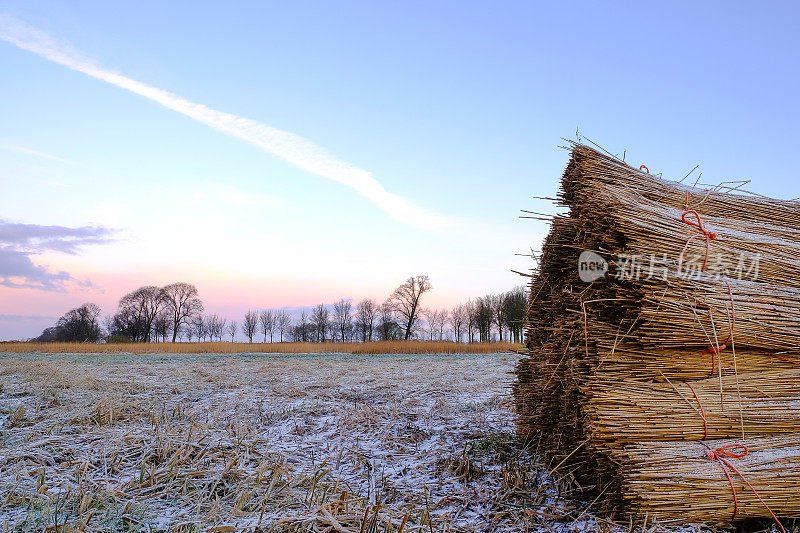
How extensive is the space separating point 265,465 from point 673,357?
381cm

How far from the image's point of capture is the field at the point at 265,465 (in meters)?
3.57

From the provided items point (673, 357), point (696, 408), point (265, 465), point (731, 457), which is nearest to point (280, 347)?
point (265, 465)

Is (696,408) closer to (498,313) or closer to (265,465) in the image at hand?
(265,465)

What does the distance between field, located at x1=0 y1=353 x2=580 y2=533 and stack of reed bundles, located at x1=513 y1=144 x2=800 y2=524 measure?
0.67 metres

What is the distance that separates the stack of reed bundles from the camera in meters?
3.77

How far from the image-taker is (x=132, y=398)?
25.0ft

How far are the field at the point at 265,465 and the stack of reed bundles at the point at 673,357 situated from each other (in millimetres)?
668

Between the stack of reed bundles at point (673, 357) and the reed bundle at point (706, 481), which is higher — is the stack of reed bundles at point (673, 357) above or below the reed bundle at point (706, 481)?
above

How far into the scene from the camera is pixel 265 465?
441 centimetres

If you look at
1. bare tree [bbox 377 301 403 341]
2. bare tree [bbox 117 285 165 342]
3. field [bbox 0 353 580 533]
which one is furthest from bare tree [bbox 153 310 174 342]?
field [bbox 0 353 580 533]

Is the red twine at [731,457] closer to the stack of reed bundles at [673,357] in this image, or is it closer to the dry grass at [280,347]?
the stack of reed bundles at [673,357]

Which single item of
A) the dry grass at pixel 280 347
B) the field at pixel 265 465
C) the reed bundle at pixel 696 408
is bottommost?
the dry grass at pixel 280 347

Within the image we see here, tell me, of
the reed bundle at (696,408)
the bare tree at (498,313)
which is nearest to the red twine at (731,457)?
the reed bundle at (696,408)

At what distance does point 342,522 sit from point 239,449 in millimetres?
2127
